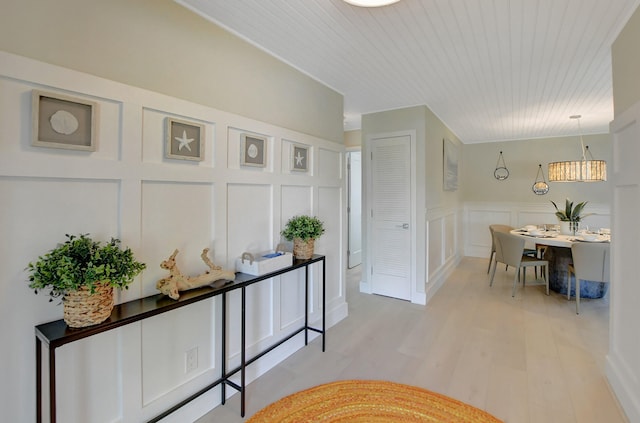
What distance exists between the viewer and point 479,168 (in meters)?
6.26

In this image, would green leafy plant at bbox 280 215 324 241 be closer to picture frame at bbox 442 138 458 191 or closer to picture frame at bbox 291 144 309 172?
picture frame at bbox 291 144 309 172

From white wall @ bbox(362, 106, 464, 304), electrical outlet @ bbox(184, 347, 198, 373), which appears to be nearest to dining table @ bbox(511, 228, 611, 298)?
white wall @ bbox(362, 106, 464, 304)

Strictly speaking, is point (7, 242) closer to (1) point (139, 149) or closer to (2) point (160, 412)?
(1) point (139, 149)

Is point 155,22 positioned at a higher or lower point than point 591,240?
higher

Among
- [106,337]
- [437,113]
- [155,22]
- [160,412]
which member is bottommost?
[160,412]

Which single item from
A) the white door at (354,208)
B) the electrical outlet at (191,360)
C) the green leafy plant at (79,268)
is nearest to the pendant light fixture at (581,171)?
the white door at (354,208)

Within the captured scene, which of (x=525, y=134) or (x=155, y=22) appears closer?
(x=155, y=22)

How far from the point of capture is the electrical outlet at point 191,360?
5.72 ft

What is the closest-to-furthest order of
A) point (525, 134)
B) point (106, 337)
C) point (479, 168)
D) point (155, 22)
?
1. point (106, 337)
2. point (155, 22)
3. point (525, 134)
4. point (479, 168)

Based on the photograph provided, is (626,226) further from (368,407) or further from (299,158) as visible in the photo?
(299,158)

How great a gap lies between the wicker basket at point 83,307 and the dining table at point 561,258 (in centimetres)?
435

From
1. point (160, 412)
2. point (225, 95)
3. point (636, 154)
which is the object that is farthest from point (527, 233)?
point (160, 412)

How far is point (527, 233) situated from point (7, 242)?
5161 millimetres

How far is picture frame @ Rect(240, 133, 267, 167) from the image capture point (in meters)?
2.02
